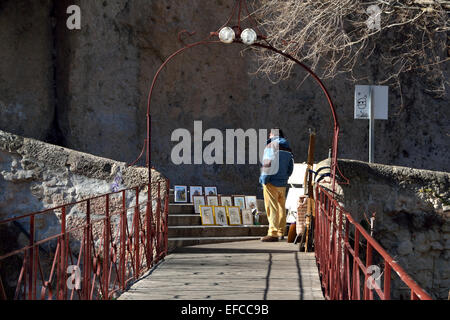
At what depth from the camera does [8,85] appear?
12.3 m

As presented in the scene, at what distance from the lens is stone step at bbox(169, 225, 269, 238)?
9227 mm

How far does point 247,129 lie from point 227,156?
70 centimetres

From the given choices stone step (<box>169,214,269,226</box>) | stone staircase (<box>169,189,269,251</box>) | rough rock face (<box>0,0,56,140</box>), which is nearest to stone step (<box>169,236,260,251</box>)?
stone staircase (<box>169,189,269,251</box>)

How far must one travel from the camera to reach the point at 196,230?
9344 millimetres

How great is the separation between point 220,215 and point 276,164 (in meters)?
1.54

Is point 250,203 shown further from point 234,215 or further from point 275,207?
point 275,207

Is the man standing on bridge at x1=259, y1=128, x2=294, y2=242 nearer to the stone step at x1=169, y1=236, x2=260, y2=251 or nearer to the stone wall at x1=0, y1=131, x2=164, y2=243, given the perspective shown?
the stone step at x1=169, y1=236, x2=260, y2=251

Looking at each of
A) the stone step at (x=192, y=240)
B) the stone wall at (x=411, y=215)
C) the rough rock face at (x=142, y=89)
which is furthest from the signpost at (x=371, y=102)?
the rough rock face at (x=142, y=89)

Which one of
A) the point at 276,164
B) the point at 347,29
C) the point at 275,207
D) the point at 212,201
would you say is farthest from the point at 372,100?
the point at 347,29

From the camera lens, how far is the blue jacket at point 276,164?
881cm

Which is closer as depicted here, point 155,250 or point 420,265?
point 155,250

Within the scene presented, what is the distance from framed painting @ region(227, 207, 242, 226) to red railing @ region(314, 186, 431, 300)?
6.65 feet
